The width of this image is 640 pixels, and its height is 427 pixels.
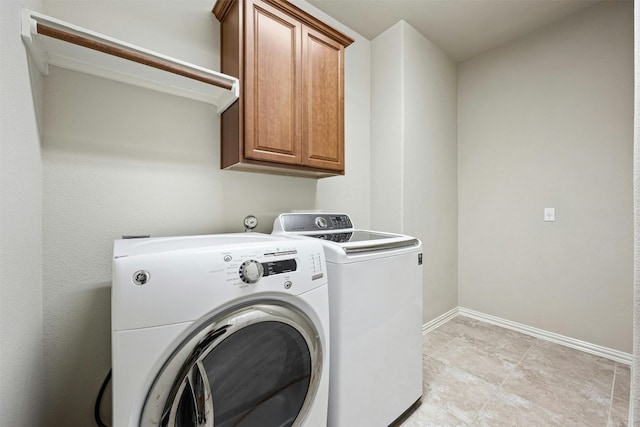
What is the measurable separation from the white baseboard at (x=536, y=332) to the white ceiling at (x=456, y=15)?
2.54 m

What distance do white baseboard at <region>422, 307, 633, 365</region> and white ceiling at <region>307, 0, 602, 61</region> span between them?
2.54 metres

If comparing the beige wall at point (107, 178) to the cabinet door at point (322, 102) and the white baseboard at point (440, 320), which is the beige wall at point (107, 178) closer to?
the cabinet door at point (322, 102)

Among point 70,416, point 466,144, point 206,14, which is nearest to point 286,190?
point 206,14

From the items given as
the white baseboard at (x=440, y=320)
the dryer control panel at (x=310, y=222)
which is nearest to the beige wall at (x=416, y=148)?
the white baseboard at (x=440, y=320)

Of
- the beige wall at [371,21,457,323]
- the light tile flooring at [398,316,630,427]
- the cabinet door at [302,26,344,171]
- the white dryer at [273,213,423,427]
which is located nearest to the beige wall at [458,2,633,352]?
the beige wall at [371,21,457,323]

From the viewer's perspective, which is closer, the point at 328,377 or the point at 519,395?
the point at 328,377

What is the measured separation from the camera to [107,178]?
122 cm

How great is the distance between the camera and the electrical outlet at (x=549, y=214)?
2216 millimetres

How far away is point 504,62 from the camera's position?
2.48 meters

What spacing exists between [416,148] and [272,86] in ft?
4.49

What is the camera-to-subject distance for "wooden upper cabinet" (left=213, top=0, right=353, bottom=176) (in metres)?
1.34

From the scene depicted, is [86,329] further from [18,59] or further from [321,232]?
[321,232]

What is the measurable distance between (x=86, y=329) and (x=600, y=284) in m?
3.24

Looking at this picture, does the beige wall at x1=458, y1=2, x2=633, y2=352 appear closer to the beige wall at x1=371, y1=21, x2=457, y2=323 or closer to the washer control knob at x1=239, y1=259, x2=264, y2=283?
the beige wall at x1=371, y1=21, x2=457, y2=323
